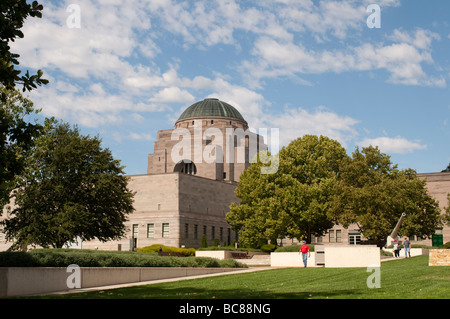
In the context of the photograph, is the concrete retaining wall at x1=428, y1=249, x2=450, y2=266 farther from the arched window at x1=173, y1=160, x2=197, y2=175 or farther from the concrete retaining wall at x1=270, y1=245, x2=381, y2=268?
the arched window at x1=173, y1=160, x2=197, y2=175

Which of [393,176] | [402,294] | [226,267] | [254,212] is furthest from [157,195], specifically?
[402,294]

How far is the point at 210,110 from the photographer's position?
364 ft

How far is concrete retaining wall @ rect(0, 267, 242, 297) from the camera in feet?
→ 63.3

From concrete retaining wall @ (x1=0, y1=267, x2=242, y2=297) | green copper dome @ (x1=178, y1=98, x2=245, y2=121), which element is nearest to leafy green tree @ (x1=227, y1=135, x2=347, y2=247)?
concrete retaining wall @ (x1=0, y1=267, x2=242, y2=297)

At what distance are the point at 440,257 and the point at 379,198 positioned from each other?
23.1 meters

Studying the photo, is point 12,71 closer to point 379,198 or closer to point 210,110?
point 379,198

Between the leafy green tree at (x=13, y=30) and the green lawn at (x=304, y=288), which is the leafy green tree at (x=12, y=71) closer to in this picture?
the leafy green tree at (x=13, y=30)

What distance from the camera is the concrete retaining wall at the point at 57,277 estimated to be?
1930 cm

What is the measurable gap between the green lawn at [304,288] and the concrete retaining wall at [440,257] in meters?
4.54

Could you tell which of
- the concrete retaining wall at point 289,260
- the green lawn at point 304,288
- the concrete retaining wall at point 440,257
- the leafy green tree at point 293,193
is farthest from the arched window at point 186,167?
the green lawn at point 304,288

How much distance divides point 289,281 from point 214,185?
5867 cm

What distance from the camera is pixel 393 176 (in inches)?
2224

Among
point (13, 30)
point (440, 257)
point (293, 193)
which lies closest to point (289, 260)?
point (440, 257)
